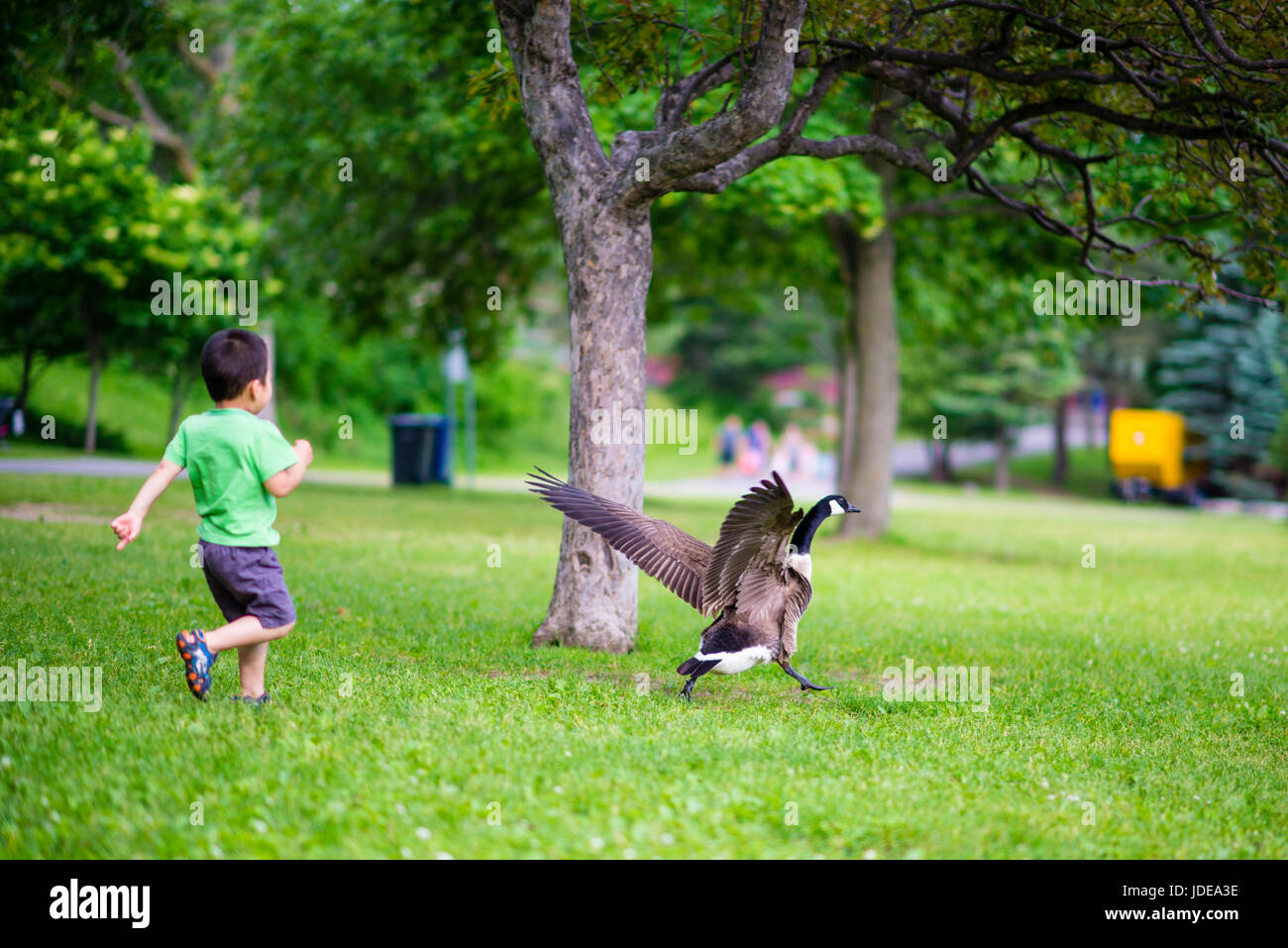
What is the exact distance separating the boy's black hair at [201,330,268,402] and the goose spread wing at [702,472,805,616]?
234 centimetres

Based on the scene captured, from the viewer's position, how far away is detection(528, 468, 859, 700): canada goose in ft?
18.5

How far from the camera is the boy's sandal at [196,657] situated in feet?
16.0

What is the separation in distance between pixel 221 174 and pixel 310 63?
306cm

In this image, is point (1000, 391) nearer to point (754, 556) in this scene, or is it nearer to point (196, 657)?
point (754, 556)

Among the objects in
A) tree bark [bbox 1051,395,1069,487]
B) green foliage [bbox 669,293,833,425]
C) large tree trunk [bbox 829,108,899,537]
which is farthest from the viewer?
green foliage [bbox 669,293,833,425]

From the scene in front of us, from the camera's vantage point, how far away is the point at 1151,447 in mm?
34938

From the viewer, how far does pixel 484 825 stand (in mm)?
3939

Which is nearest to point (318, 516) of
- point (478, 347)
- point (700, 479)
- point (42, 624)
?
point (478, 347)

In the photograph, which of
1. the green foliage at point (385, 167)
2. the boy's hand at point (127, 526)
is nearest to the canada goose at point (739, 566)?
the boy's hand at point (127, 526)

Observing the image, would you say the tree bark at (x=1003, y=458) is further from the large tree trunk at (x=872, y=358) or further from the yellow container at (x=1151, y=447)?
the large tree trunk at (x=872, y=358)

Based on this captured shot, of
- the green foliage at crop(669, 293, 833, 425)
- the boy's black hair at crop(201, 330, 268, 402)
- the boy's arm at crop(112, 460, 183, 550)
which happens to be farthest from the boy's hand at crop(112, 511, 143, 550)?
the green foliage at crop(669, 293, 833, 425)

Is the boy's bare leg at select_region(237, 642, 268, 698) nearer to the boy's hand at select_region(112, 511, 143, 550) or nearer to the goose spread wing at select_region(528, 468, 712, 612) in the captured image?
the boy's hand at select_region(112, 511, 143, 550)

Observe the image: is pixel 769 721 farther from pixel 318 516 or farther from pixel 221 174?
pixel 221 174

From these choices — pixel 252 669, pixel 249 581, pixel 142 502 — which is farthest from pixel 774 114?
pixel 252 669
